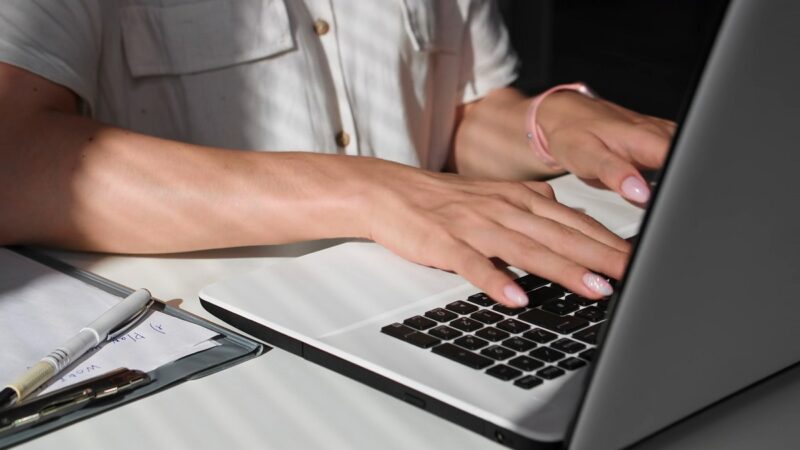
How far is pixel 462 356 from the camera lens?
1.89 feet

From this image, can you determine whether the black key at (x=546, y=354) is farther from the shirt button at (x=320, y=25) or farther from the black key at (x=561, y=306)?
the shirt button at (x=320, y=25)

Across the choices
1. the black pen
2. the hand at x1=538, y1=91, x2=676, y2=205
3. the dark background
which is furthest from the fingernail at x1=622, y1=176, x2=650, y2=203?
the dark background

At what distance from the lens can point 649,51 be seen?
4.18m

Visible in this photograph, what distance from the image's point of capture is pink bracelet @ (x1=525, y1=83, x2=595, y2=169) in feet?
3.64

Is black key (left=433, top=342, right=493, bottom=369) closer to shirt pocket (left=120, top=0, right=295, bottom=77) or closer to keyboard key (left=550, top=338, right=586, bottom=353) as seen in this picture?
keyboard key (left=550, top=338, right=586, bottom=353)

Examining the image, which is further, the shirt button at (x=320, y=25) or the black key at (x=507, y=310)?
the shirt button at (x=320, y=25)

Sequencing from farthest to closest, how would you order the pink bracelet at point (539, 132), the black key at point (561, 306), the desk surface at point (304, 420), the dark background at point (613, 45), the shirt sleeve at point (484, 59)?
the dark background at point (613, 45) < the shirt sleeve at point (484, 59) < the pink bracelet at point (539, 132) < the black key at point (561, 306) < the desk surface at point (304, 420)

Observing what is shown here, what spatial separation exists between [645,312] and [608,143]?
0.62 metres

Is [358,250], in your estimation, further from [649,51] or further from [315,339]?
[649,51]

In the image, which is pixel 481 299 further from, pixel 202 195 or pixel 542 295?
pixel 202 195

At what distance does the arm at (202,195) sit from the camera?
0.79 metres

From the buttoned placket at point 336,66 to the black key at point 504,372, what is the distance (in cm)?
70

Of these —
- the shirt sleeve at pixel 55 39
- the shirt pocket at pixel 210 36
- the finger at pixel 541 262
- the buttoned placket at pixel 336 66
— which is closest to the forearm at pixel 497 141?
the buttoned placket at pixel 336 66

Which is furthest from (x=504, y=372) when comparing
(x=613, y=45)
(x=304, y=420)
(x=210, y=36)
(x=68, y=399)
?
(x=613, y=45)
